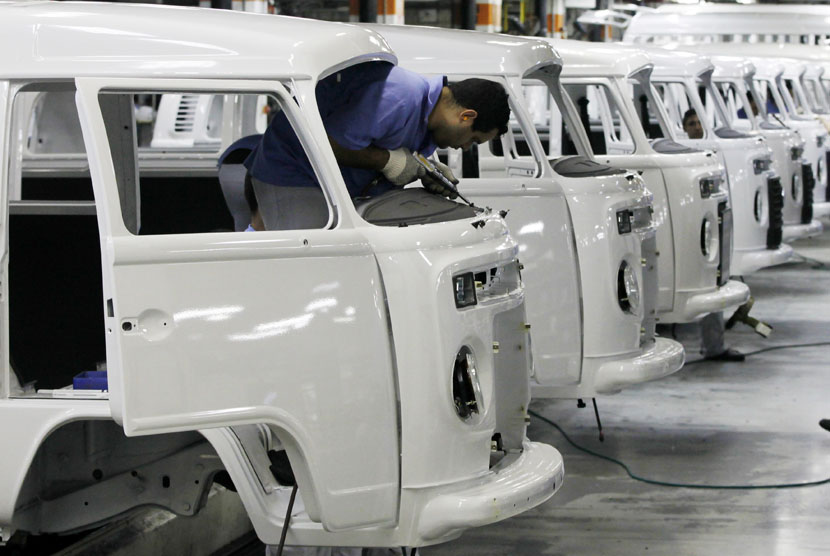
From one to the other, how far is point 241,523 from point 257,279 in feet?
8.40

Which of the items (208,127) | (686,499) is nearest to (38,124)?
(208,127)

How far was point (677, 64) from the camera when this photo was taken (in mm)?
10898

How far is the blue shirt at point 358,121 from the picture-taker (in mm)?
4500

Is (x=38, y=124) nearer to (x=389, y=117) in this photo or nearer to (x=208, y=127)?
(x=208, y=127)

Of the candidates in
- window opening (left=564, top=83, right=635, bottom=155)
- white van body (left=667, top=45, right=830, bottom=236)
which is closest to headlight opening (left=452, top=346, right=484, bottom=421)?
window opening (left=564, top=83, right=635, bottom=155)

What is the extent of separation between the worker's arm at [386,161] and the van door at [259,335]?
440 millimetres

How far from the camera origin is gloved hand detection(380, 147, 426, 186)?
15.2 feet

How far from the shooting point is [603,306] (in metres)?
6.78

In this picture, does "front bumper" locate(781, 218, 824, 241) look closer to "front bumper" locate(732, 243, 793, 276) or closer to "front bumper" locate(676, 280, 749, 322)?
"front bumper" locate(732, 243, 793, 276)

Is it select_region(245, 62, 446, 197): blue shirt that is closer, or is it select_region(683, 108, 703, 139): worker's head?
select_region(245, 62, 446, 197): blue shirt

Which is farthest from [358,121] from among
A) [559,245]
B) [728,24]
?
[728,24]

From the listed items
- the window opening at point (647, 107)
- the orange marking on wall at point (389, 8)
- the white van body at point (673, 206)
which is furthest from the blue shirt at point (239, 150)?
the orange marking on wall at point (389, 8)

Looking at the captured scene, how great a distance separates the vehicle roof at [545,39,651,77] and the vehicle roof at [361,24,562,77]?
1350 millimetres

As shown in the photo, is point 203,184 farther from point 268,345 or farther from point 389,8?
point 389,8
